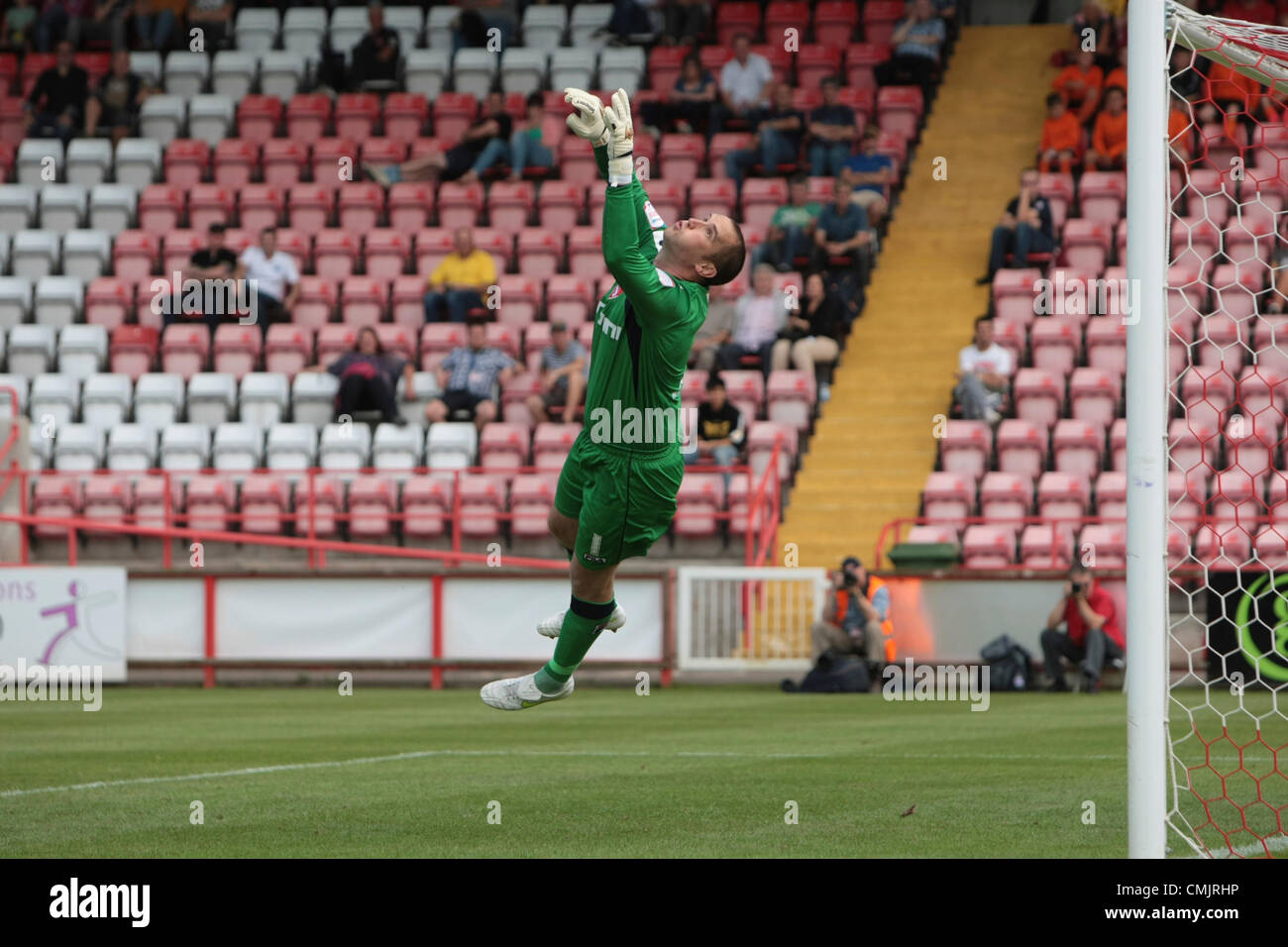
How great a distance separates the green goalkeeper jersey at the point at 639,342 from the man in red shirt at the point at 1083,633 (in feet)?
30.3

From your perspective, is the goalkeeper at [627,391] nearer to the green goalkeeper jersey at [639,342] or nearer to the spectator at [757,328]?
the green goalkeeper jersey at [639,342]

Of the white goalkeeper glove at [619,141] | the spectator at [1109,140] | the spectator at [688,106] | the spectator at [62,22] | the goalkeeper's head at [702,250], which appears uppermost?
the spectator at [62,22]

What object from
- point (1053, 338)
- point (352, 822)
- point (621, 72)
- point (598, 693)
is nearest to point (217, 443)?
point (598, 693)

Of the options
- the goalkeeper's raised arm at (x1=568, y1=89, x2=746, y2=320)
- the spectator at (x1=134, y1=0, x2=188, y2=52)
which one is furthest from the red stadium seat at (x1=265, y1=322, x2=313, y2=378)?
the goalkeeper's raised arm at (x1=568, y1=89, x2=746, y2=320)

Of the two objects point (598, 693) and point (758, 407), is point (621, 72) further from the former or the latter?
point (598, 693)

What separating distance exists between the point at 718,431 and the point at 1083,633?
436 cm

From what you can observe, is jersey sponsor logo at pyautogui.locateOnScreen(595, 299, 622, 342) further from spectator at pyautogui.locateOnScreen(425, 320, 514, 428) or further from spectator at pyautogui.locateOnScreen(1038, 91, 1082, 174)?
spectator at pyautogui.locateOnScreen(1038, 91, 1082, 174)

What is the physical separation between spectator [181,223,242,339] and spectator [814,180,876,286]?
693cm

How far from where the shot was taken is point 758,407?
1984 centimetres

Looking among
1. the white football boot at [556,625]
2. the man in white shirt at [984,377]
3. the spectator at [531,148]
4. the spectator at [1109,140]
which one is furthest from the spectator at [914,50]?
the white football boot at [556,625]

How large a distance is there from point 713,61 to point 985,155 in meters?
3.86

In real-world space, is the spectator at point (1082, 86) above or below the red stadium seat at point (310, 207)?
above

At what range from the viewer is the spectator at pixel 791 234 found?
20688mm

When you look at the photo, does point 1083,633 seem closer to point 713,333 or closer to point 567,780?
point 713,333
